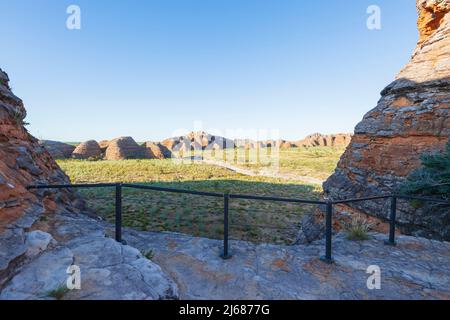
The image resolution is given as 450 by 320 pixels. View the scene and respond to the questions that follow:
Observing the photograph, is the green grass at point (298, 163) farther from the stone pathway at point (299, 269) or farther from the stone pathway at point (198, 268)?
the stone pathway at point (198, 268)

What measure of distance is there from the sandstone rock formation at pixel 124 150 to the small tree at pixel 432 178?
141 ft

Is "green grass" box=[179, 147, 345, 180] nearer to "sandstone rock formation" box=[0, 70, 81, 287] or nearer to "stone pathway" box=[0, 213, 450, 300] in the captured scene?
"stone pathway" box=[0, 213, 450, 300]

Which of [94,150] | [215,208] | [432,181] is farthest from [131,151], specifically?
[432,181]

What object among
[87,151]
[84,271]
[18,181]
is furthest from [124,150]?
[84,271]

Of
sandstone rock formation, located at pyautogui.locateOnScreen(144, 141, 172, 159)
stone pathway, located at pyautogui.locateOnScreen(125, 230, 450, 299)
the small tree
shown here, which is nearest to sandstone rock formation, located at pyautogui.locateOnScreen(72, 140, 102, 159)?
sandstone rock formation, located at pyautogui.locateOnScreen(144, 141, 172, 159)

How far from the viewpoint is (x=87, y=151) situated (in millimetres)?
43750

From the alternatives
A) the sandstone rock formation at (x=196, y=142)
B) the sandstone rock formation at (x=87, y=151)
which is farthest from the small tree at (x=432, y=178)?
the sandstone rock formation at (x=196, y=142)

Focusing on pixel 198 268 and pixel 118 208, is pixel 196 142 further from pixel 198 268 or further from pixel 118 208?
pixel 198 268

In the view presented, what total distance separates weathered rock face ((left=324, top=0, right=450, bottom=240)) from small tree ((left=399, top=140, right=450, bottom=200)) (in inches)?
19.5

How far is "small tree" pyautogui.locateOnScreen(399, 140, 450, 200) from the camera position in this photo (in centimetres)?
573

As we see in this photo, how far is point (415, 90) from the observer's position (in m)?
7.58
